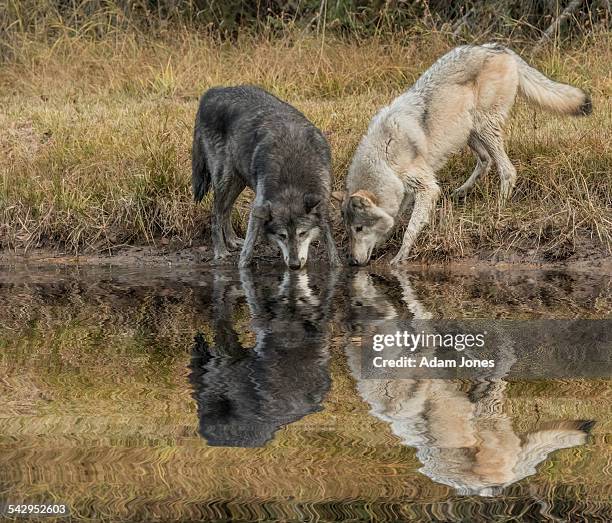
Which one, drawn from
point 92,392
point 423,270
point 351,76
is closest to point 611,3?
point 351,76

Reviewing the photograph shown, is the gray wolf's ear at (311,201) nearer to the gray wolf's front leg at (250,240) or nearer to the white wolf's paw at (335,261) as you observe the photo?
the gray wolf's front leg at (250,240)

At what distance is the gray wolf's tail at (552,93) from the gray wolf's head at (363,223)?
1.80m

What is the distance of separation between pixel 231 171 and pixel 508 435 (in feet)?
17.4

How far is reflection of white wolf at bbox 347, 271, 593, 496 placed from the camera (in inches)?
177

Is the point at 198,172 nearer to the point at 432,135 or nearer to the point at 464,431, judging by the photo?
the point at 432,135

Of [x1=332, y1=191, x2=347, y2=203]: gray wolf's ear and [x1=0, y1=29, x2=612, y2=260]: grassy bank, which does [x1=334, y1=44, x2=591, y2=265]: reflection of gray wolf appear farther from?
[x1=0, y1=29, x2=612, y2=260]: grassy bank

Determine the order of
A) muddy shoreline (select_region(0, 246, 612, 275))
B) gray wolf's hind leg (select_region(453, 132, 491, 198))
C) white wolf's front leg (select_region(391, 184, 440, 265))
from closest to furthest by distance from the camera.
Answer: muddy shoreline (select_region(0, 246, 612, 275)) → white wolf's front leg (select_region(391, 184, 440, 265)) → gray wolf's hind leg (select_region(453, 132, 491, 198))

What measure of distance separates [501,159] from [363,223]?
1.43 m

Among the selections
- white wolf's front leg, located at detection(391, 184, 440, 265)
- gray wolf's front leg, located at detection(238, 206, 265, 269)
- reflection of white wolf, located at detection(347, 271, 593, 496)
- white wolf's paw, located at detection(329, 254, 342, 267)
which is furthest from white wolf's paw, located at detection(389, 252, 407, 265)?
reflection of white wolf, located at detection(347, 271, 593, 496)

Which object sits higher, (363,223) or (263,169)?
(263,169)

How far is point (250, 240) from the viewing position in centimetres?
941

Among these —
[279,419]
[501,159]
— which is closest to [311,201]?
[501,159]

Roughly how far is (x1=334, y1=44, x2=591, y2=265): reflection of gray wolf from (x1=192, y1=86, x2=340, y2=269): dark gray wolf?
440 millimetres

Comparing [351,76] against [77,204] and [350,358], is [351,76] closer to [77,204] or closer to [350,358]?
[77,204]
